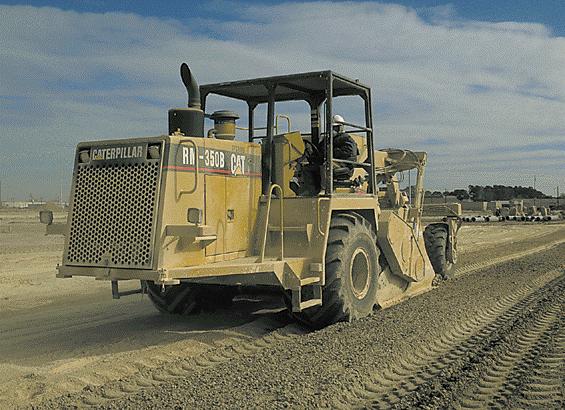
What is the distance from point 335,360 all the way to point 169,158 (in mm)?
2487

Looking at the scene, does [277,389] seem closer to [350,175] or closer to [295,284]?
[295,284]

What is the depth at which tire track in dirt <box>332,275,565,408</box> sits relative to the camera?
15.5 ft

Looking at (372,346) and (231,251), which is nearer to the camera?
(372,346)

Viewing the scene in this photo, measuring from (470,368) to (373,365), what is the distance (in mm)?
860

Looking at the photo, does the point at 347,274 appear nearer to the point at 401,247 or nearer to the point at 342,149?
the point at 342,149

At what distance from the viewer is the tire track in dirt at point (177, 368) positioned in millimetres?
4884

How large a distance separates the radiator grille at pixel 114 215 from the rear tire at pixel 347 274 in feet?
7.24

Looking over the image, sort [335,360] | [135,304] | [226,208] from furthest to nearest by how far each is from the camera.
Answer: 1. [135,304]
2. [226,208]
3. [335,360]

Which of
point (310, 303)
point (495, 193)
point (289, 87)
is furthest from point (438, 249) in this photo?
point (495, 193)

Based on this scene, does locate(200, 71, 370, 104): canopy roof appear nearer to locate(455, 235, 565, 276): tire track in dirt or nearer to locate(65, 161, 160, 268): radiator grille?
locate(65, 161, 160, 268): radiator grille

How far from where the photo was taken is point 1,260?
16.4 m

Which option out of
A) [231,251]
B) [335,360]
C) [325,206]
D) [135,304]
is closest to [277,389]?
[335,360]

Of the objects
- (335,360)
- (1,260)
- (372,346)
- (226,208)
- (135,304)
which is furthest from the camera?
(1,260)

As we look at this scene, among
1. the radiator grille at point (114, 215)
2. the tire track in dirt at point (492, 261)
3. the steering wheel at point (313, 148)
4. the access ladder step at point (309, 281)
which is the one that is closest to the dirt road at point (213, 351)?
the access ladder step at point (309, 281)
